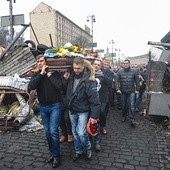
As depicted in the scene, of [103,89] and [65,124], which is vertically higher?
[103,89]

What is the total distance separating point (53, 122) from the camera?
4602mm


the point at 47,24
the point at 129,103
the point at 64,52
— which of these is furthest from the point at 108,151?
the point at 47,24

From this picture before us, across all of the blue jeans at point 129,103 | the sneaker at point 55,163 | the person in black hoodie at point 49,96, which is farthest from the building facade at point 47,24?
A: the sneaker at point 55,163

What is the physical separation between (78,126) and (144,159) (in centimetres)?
141

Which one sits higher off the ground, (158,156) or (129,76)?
(129,76)

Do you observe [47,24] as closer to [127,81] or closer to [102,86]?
[127,81]

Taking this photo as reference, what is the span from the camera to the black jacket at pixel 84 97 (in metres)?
4.62

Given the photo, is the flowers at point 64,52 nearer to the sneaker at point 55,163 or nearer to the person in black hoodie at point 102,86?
the person in black hoodie at point 102,86

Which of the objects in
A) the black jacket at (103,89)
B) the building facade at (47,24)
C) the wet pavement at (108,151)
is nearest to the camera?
the wet pavement at (108,151)

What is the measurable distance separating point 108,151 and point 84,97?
145 centimetres

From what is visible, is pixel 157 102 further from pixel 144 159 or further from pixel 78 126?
pixel 78 126

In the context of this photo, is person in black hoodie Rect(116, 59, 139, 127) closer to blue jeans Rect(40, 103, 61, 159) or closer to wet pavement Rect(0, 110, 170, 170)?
wet pavement Rect(0, 110, 170, 170)

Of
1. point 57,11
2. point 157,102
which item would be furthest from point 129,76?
point 57,11

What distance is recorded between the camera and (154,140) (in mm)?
6254
